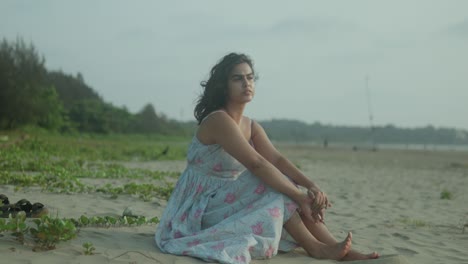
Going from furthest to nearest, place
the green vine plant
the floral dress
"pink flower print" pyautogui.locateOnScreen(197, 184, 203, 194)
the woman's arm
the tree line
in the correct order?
1. the tree line
2. the woman's arm
3. "pink flower print" pyautogui.locateOnScreen(197, 184, 203, 194)
4. the floral dress
5. the green vine plant

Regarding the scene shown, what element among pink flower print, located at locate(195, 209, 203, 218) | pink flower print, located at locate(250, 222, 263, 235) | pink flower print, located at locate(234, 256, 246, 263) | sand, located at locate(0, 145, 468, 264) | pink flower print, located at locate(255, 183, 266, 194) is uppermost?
pink flower print, located at locate(255, 183, 266, 194)

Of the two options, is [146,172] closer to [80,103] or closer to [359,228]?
[359,228]

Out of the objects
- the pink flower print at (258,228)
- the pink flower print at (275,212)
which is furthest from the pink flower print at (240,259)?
the pink flower print at (275,212)

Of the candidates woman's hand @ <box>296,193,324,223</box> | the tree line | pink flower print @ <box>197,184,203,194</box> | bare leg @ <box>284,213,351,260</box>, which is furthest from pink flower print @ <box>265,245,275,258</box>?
the tree line

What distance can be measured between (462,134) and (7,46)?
87555mm

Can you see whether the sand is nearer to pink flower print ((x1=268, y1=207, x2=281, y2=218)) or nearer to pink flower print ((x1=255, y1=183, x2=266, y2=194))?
pink flower print ((x1=268, y1=207, x2=281, y2=218))

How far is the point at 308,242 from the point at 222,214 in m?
0.61

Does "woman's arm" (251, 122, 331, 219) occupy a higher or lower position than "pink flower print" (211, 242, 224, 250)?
higher

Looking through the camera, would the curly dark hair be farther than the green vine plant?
Yes

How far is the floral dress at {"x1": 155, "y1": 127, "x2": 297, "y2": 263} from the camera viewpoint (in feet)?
9.91

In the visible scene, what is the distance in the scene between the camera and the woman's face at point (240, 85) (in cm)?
346

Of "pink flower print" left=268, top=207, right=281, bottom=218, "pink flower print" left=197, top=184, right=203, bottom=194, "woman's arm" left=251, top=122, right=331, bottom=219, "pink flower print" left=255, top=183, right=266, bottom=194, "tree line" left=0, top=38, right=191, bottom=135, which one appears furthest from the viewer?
"tree line" left=0, top=38, right=191, bottom=135

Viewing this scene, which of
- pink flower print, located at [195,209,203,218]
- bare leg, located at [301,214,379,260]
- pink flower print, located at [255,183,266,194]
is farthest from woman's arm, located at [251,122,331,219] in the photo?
pink flower print, located at [195,209,203,218]

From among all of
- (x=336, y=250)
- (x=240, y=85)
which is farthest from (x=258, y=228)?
(x=240, y=85)
